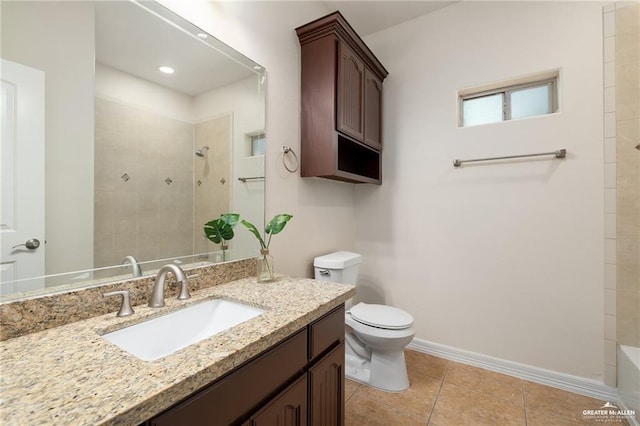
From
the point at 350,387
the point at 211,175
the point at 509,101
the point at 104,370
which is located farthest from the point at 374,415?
the point at 509,101

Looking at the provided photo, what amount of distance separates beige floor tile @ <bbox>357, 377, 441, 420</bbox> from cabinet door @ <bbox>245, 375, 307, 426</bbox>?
96 centimetres

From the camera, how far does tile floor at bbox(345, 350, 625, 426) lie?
151 cm

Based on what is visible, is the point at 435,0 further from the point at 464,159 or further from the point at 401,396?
the point at 401,396

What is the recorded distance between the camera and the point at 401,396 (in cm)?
170

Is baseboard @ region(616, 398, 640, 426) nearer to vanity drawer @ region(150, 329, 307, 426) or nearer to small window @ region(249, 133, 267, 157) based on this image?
vanity drawer @ region(150, 329, 307, 426)

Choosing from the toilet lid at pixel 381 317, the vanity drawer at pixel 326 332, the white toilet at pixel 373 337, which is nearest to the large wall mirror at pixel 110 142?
the vanity drawer at pixel 326 332

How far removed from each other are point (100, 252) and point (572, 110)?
103 inches

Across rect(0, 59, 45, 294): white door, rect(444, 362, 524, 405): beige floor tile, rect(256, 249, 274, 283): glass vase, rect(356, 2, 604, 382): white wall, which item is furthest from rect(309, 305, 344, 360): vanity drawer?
rect(356, 2, 604, 382): white wall

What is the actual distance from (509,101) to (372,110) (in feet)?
3.27

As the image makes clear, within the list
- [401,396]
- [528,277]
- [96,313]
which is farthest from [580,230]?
[96,313]

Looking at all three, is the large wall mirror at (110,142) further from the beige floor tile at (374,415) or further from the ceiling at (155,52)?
the beige floor tile at (374,415)

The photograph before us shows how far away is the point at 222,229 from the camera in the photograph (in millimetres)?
1342

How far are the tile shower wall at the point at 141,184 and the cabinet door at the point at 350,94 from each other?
0.96m
